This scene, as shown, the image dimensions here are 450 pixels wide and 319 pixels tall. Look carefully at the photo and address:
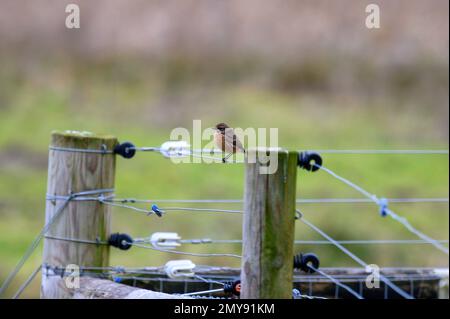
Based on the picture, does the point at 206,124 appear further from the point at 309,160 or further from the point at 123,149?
the point at 309,160

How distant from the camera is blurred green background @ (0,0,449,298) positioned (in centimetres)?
1163

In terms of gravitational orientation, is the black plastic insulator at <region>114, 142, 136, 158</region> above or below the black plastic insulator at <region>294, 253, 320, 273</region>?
above

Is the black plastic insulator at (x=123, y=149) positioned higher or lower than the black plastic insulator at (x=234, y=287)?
higher

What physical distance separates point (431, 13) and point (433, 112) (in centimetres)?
175

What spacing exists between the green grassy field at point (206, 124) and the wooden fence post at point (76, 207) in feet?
18.1

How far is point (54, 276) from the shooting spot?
12.0 feet

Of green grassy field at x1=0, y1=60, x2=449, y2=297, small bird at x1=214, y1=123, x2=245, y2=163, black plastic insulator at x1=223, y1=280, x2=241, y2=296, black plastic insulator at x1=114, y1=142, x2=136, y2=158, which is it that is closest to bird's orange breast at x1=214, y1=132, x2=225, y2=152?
small bird at x1=214, y1=123, x2=245, y2=163

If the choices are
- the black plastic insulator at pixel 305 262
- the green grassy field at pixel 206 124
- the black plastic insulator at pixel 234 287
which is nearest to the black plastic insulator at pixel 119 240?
the black plastic insulator at pixel 234 287

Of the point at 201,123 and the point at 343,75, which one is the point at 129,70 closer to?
the point at 201,123

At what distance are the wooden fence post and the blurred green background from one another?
7.21 meters

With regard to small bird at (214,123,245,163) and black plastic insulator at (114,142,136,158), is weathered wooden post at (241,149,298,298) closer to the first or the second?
small bird at (214,123,245,163)

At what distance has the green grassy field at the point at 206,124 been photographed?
9906 millimetres

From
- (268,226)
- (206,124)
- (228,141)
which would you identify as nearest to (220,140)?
(228,141)

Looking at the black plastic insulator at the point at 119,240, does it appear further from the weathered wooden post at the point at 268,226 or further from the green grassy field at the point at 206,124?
the green grassy field at the point at 206,124
